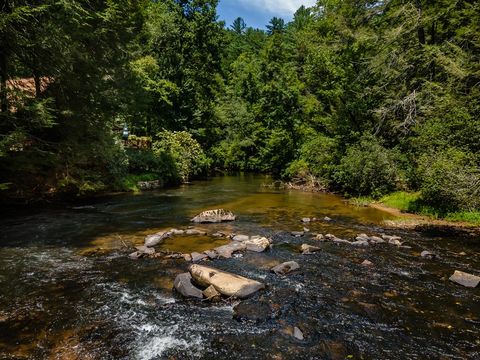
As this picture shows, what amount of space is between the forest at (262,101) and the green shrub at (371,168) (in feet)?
0.27

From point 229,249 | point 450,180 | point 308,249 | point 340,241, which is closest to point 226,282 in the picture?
point 229,249

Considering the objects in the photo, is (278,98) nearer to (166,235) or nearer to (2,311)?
(166,235)

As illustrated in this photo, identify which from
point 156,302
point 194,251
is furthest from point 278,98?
point 156,302

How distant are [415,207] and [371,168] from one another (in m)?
3.97

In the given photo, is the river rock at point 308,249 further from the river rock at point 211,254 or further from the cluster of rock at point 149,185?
the cluster of rock at point 149,185

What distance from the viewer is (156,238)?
1119cm

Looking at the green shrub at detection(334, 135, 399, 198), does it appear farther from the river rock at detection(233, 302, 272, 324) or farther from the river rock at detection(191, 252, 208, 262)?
the river rock at detection(233, 302, 272, 324)

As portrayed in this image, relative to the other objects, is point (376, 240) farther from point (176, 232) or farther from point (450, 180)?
point (176, 232)

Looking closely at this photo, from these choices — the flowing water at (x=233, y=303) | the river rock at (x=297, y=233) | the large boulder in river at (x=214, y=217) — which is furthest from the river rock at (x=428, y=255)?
the large boulder in river at (x=214, y=217)

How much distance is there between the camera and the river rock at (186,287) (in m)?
7.16

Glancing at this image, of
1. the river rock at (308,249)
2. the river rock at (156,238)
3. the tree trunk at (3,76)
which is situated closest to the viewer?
the river rock at (308,249)

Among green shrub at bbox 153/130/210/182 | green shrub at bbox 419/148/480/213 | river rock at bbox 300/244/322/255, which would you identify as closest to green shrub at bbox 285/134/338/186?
green shrub at bbox 419/148/480/213

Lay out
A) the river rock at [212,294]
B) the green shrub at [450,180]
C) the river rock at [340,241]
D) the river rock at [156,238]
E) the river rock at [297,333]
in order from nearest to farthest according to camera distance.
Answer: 1. the river rock at [297,333]
2. the river rock at [212,294]
3. the river rock at [156,238]
4. the river rock at [340,241]
5. the green shrub at [450,180]

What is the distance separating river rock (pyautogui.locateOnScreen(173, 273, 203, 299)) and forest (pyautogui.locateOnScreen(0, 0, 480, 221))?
7.37 meters
